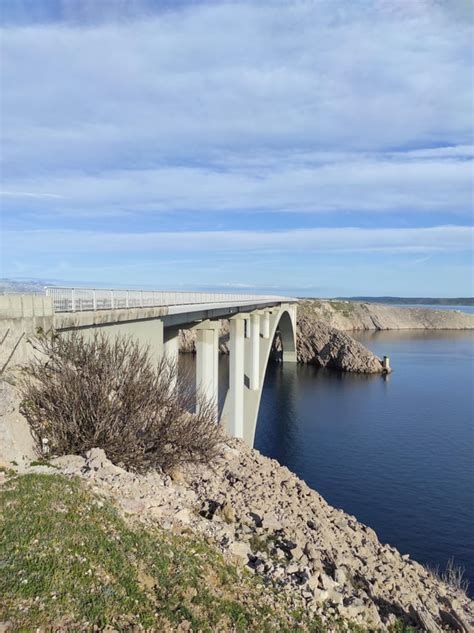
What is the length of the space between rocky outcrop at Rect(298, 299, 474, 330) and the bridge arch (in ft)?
→ 150

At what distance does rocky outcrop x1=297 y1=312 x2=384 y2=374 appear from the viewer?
68.2 meters

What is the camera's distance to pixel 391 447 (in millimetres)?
33906

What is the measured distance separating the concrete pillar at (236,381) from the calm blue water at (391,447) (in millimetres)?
3539

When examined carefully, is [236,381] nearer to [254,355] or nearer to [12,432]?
[254,355]

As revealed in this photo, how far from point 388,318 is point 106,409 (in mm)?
136697

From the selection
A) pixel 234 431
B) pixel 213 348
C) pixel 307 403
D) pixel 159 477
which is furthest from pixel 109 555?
pixel 307 403

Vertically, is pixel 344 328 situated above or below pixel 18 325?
below

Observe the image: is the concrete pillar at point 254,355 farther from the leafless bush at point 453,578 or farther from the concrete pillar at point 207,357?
the leafless bush at point 453,578

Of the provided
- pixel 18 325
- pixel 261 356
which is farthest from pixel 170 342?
pixel 261 356

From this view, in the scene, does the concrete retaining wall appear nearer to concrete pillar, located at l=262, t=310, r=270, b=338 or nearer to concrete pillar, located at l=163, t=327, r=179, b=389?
concrete pillar, located at l=163, t=327, r=179, b=389

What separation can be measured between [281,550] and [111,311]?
8.67m

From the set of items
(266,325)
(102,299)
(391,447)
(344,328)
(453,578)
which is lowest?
(391,447)

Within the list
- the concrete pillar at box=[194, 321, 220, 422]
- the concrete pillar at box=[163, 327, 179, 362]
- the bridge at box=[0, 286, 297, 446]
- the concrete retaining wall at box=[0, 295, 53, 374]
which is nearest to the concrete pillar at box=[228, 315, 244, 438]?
the bridge at box=[0, 286, 297, 446]

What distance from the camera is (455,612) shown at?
908 cm
